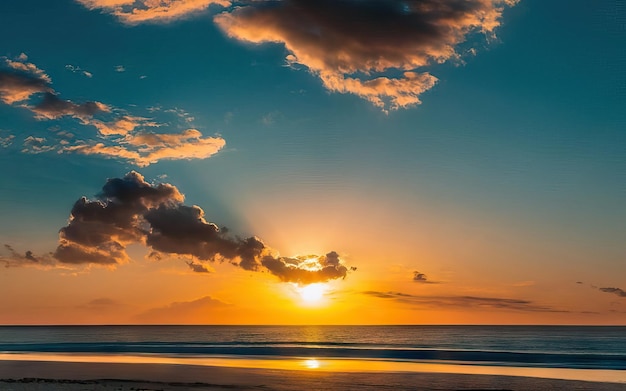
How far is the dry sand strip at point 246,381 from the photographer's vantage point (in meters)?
42.2

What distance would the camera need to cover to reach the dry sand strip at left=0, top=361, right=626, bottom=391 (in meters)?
42.2

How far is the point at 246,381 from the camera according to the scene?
46375mm

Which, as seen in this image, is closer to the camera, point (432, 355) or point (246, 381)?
point (246, 381)

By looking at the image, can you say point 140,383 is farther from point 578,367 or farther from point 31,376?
point 578,367

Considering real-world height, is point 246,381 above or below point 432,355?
below

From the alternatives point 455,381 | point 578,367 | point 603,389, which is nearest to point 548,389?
point 603,389

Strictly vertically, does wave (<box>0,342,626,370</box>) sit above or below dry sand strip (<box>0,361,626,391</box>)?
above

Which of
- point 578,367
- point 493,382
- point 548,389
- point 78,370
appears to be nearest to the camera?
point 548,389

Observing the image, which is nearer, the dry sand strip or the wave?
the dry sand strip

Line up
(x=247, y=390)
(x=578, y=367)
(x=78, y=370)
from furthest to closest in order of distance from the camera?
(x=578, y=367)
(x=78, y=370)
(x=247, y=390)

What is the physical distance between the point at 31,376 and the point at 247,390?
21977mm

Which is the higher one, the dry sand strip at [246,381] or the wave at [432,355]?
the wave at [432,355]

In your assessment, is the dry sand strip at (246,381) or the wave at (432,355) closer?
the dry sand strip at (246,381)

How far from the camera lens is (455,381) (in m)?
48.0
